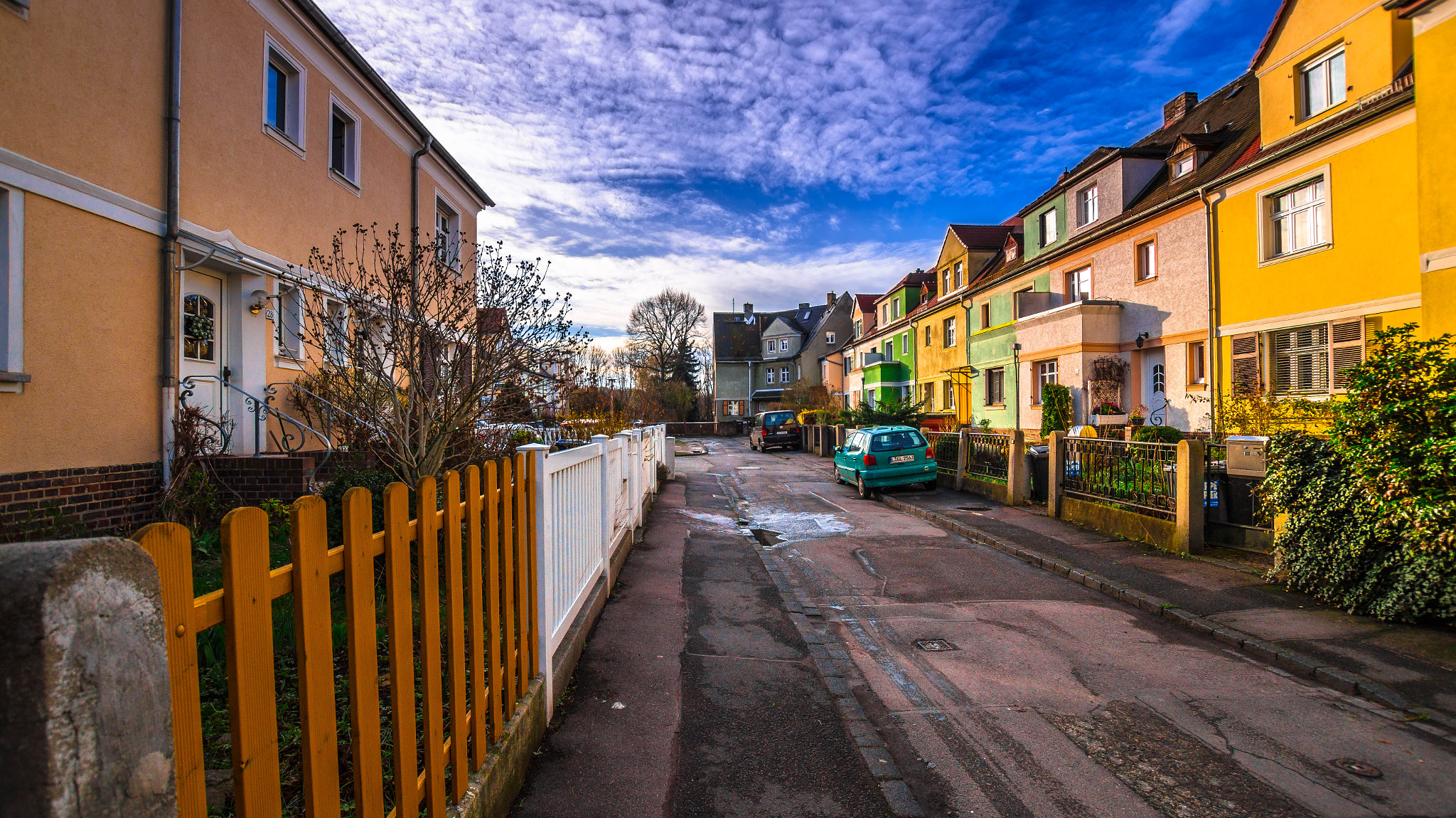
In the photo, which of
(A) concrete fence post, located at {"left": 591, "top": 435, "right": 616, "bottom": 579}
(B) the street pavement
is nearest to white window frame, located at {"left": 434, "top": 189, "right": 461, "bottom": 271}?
(A) concrete fence post, located at {"left": 591, "top": 435, "right": 616, "bottom": 579}

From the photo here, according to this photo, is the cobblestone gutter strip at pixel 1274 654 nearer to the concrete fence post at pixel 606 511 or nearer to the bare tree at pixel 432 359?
the concrete fence post at pixel 606 511

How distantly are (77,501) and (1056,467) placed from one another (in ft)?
41.5

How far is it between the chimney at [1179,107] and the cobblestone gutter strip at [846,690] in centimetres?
2419

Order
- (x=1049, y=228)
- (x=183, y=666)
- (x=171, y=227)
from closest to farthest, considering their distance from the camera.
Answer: (x=183, y=666), (x=171, y=227), (x=1049, y=228)

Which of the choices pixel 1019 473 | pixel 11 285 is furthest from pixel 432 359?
pixel 1019 473

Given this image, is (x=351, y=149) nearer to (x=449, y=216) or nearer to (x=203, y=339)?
(x=449, y=216)

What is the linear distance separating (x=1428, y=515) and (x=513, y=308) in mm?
8010

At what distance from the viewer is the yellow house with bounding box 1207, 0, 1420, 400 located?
1258 cm

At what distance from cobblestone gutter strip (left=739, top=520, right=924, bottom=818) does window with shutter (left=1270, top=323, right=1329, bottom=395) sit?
12.8m

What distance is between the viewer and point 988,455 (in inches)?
602

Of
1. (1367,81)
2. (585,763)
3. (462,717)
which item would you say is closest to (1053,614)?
(585,763)

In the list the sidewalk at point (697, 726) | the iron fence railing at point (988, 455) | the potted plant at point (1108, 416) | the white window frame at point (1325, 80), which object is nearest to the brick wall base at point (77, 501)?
the sidewalk at point (697, 726)

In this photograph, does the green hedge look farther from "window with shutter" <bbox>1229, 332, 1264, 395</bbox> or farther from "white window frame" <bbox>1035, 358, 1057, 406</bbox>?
"white window frame" <bbox>1035, 358, 1057, 406</bbox>

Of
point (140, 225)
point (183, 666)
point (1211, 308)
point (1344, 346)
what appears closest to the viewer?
point (183, 666)
